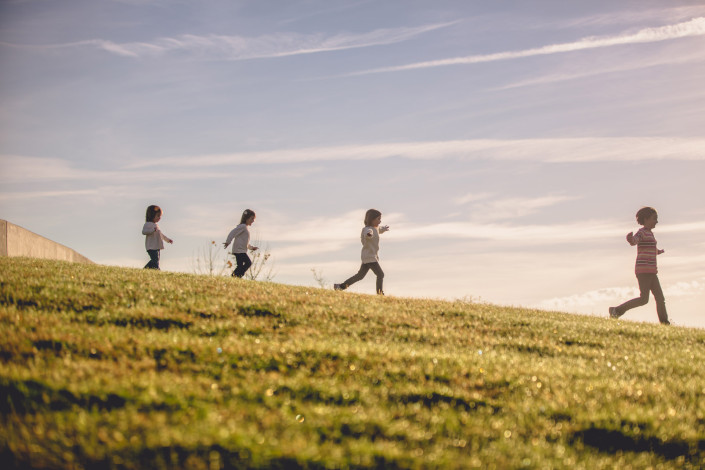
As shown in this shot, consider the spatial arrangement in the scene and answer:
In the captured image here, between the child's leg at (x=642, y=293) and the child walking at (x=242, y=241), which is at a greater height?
the child walking at (x=242, y=241)

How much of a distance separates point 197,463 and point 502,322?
895cm

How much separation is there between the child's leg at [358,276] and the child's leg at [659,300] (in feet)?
25.0

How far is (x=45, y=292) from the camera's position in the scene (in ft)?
35.1

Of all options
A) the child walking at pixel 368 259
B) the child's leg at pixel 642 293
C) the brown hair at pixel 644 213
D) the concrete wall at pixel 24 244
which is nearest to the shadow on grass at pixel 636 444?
the child's leg at pixel 642 293

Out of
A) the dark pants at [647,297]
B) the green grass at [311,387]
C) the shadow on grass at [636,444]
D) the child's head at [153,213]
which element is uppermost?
the child's head at [153,213]

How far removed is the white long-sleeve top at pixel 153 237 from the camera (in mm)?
18328

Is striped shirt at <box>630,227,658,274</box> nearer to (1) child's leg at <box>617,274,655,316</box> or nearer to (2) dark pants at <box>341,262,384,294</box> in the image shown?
(1) child's leg at <box>617,274,655,316</box>

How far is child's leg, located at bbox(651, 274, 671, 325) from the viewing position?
16.7 m

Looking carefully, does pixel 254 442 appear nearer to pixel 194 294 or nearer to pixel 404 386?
pixel 404 386

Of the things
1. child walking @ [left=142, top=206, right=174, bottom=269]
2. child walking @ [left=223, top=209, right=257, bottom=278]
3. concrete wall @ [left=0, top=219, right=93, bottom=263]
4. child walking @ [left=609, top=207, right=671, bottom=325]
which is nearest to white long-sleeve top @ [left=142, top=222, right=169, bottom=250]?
child walking @ [left=142, top=206, right=174, bottom=269]

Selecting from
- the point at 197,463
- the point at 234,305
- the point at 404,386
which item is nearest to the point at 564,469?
the point at 404,386

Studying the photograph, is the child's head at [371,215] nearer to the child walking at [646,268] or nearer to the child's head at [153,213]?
the child's head at [153,213]

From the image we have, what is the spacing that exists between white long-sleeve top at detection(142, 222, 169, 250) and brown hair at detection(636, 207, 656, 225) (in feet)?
43.9

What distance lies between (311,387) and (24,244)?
17.9m
